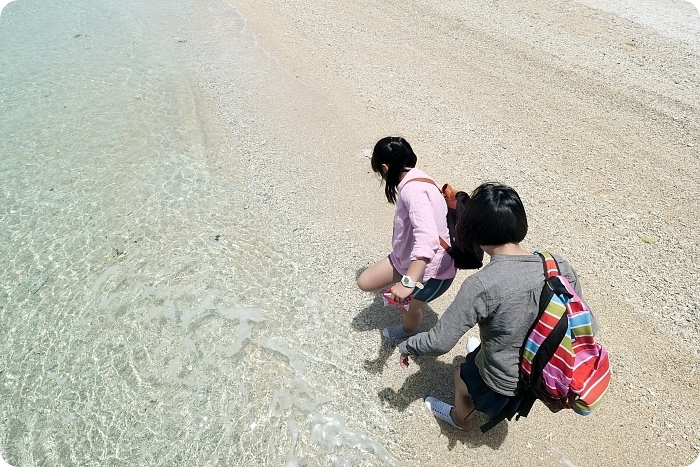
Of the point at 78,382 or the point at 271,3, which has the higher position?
the point at 271,3

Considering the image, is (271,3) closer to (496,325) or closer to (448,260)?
(448,260)

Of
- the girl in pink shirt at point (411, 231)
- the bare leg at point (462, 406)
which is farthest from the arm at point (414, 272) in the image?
the bare leg at point (462, 406)

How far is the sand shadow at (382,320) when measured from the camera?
11.7 ft

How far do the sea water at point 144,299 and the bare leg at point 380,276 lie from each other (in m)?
0.82

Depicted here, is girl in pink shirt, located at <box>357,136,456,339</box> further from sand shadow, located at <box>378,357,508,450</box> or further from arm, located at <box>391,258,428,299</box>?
sand shadow, located at <box>378,357,508,450</box>

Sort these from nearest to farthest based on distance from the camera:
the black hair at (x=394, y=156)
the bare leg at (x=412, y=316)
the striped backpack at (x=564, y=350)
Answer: the striped backpack at (x=564, y=350) < the black hair at (x=394, y=156) < the bare leg at (x=412, y=316)

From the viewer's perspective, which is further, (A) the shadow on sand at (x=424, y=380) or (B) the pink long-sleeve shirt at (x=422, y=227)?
(A) the shadow on sand at (x=424, y=380)

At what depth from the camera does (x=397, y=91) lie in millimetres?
6883

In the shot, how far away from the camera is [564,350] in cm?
196

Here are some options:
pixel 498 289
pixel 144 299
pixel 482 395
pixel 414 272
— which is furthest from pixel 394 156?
pixel 144 299

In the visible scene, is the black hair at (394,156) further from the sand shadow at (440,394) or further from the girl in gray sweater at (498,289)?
the sand shadow at (440,394)

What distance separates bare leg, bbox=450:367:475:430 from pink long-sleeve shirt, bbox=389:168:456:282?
0.65 m

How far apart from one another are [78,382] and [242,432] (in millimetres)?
1426

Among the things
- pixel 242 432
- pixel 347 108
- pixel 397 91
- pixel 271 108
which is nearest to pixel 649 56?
pixel 397 91
